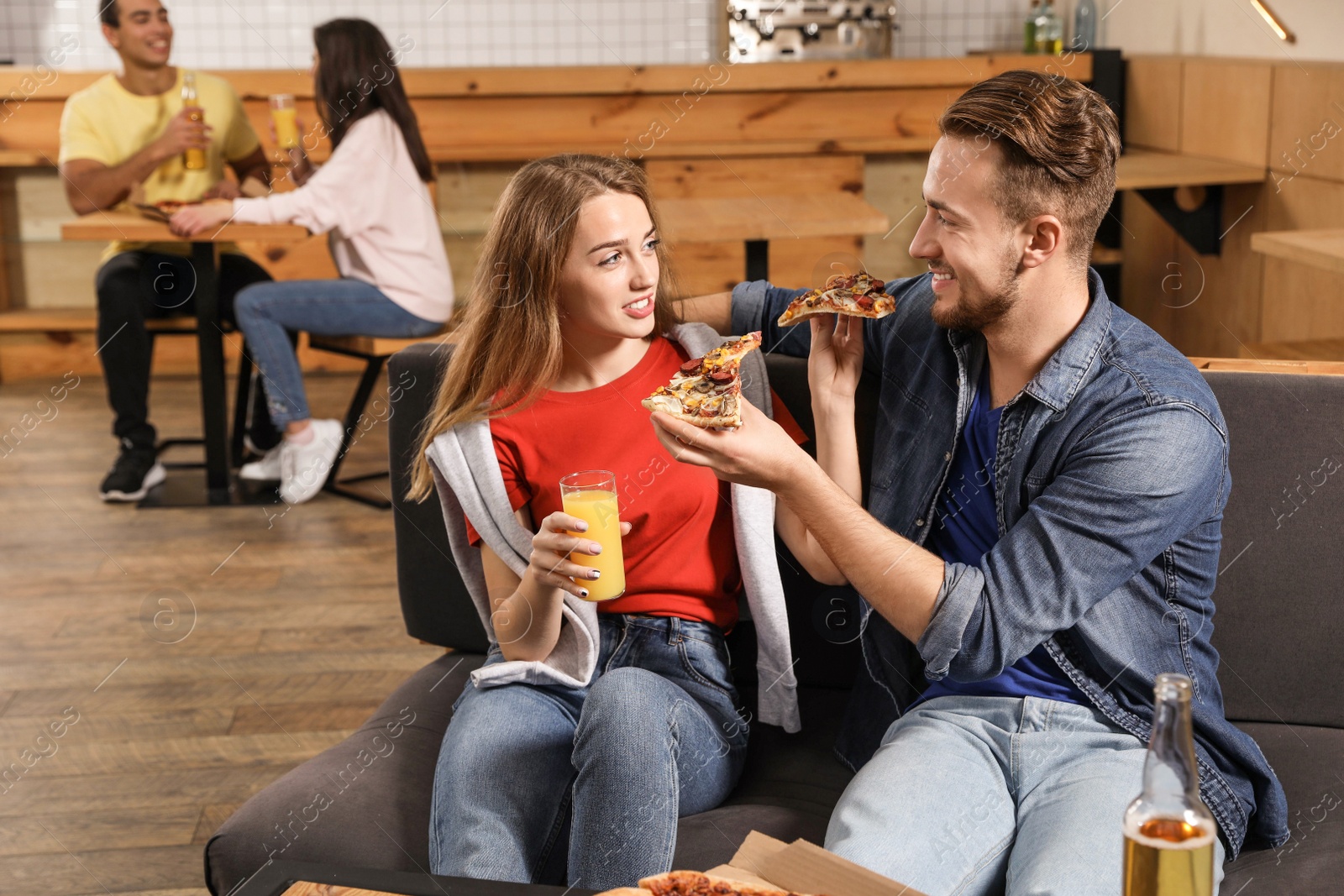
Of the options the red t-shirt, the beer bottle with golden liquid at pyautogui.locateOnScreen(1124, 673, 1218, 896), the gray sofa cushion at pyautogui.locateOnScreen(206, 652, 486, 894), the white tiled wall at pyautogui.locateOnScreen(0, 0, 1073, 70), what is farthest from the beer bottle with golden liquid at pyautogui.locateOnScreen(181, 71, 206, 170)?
the beer bottle with golden liquid at pyautogui.locateOnScreen(1124, 673, 1218, 896)

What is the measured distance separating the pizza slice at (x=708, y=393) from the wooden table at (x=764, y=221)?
63.1 inches

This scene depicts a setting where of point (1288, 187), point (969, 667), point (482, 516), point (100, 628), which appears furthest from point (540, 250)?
point (1288, 187)

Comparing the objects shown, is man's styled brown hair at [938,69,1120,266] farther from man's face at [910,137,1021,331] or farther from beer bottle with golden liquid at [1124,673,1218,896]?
beer bottle with golden liquid at [1124,673,1218,896]

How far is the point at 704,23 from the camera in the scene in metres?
5.31

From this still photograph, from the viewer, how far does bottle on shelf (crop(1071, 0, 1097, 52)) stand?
500 centimetres

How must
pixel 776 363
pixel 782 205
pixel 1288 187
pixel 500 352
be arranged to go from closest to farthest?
pixel 500 352 < pixel 776 363 < pixel 782 205 < pixel 1288 187

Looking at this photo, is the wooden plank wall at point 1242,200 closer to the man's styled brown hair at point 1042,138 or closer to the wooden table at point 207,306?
the man's styled brown hair at point 1042,138

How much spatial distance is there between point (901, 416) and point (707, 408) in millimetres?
346

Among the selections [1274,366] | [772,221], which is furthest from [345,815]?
[772,221]

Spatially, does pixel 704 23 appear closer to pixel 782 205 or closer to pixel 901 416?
pixel 782 205

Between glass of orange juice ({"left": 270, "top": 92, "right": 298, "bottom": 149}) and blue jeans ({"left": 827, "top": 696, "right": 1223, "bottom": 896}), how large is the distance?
2928 mm

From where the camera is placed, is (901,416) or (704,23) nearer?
(901,416)

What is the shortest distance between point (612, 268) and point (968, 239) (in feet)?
1.47

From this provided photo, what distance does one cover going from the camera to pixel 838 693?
6.07ft
